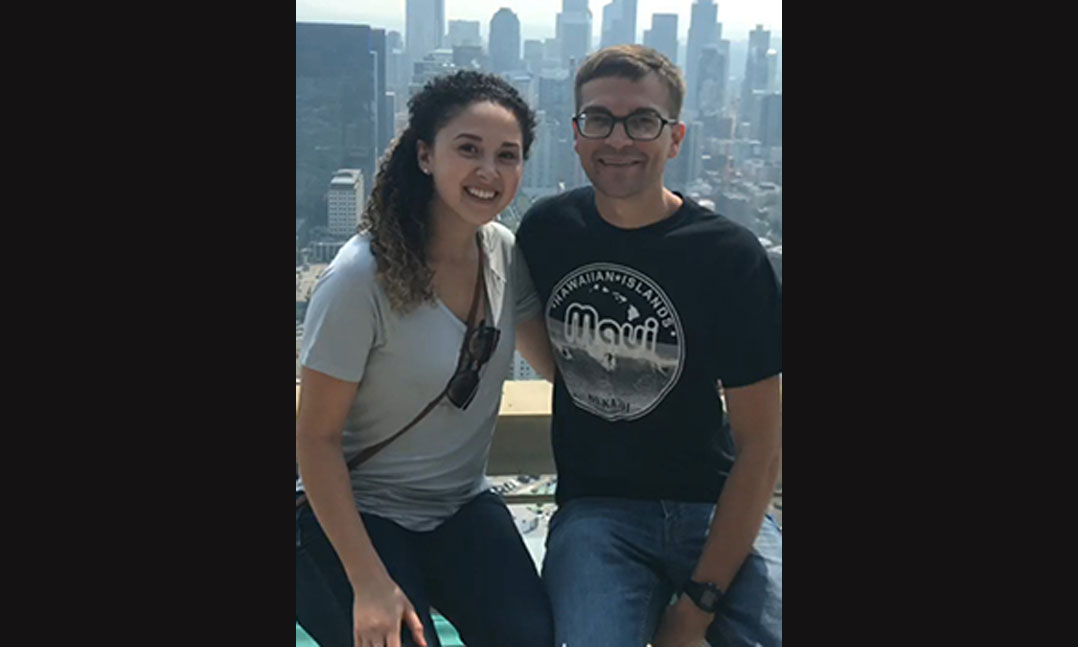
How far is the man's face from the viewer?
185 centimetres

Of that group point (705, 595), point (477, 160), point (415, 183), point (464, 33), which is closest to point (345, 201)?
point (415, 183)

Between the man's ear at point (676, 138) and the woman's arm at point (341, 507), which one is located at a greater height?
the man's ear at point (676, 138)

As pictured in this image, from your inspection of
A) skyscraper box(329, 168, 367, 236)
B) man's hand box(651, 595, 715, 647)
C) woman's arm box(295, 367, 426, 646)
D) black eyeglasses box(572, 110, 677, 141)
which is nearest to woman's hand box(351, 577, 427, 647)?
woman's arm box(295, 367, 426, 646)

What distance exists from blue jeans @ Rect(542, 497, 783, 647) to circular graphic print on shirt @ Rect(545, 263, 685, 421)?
0.72 ft

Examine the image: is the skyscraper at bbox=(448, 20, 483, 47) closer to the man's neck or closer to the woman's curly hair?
the woman's curly hair

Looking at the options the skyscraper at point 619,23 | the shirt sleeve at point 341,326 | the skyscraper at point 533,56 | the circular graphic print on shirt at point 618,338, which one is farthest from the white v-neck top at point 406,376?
the skyscraper at point 619,23

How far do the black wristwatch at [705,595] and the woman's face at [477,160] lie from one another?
0.85 meters

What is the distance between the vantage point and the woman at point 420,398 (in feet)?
5.73

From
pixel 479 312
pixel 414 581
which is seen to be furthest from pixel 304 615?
pixel 479 312

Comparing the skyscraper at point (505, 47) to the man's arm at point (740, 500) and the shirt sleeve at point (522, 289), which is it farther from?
the man's arm at point (740, 500)

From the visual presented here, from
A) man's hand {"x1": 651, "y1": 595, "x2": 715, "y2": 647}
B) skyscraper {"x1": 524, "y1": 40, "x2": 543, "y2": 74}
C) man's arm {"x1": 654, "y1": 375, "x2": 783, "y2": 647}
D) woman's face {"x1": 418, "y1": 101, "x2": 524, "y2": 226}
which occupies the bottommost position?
man's hand {"x1": 651, "y1": 595, "x2": 715, "y2": 647}
